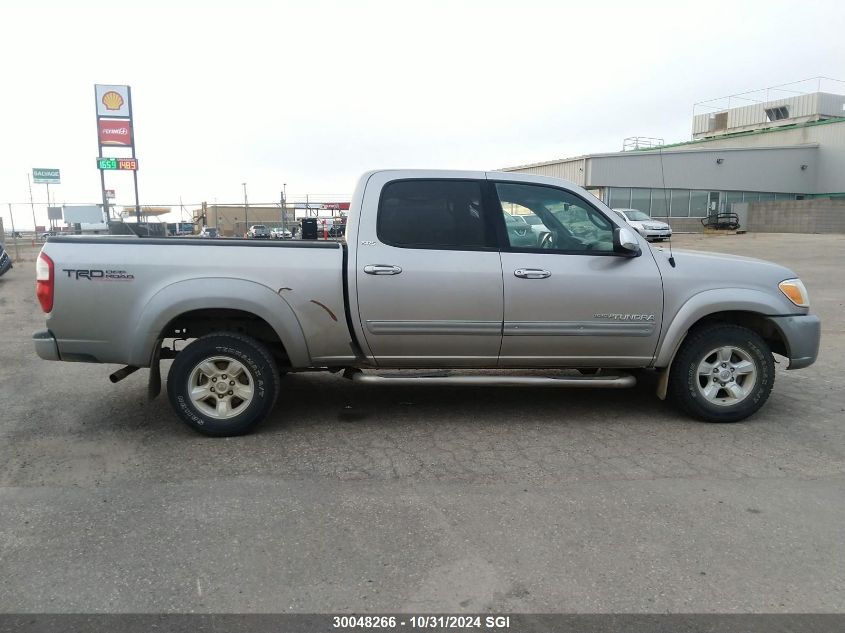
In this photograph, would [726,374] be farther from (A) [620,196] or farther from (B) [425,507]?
(A) [620,196]

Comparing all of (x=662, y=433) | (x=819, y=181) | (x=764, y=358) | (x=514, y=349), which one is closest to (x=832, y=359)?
(x=764, y=358)

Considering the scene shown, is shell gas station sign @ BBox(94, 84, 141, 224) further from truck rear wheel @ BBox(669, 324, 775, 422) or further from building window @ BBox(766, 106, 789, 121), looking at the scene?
building window @ BBox(766, 106, 789, 121)

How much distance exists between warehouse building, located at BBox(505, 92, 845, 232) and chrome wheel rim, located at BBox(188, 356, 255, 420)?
32773mm

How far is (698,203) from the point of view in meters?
38.1

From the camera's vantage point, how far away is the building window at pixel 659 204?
36.0 metres

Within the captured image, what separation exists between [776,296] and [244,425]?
4119 millimetres

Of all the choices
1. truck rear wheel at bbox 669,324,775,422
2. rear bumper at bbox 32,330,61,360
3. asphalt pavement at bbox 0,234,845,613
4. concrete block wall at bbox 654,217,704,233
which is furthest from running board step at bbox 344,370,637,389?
concrete block wall at bbox 654,217,704,233

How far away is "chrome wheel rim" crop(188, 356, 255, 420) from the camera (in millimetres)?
4496

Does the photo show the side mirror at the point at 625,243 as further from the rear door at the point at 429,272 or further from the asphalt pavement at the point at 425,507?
the asphalt pavement at the point at 425,507

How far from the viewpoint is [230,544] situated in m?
3.08

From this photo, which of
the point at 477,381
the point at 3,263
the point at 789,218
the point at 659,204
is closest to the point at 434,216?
the point at 477,381

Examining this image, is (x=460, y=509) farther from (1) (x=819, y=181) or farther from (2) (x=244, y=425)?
(1) (x=819, y=181)

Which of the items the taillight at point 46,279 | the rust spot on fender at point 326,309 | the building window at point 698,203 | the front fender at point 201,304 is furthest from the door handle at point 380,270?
the building window at point 698,203

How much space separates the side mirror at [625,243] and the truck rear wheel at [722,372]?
0.84 metres
